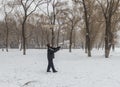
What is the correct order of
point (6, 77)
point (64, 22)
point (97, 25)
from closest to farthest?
point (6, 77) → point (97, 25) → point (64, 22)

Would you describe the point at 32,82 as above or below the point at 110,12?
below

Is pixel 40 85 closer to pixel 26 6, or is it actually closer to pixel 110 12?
pixel 110 12

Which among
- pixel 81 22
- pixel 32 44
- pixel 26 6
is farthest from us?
pixel 32 44

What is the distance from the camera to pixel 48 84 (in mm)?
12773

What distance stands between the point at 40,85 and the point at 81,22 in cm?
4199

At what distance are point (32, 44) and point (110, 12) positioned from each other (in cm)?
8641

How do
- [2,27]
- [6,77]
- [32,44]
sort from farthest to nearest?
[32,44] → [2,27] → [6,77]

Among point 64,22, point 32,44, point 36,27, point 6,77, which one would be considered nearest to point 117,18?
point 64,22

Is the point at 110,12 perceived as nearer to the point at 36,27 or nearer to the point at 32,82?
the point at 32,82

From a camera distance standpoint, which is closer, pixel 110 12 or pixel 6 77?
pixel 6 77

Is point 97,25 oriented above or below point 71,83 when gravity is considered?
above

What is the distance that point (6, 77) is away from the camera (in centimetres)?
1540

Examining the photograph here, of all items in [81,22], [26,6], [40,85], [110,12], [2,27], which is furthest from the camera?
[2,27]

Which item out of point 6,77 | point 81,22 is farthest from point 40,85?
point 81,22
